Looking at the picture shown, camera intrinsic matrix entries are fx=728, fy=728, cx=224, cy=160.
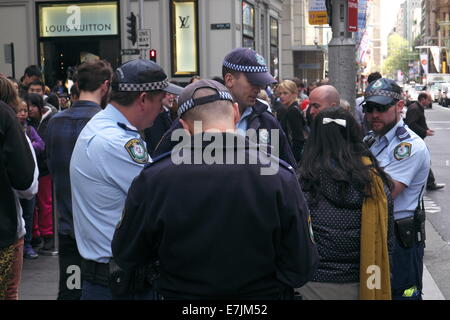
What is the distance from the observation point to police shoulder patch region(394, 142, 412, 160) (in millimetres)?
4590

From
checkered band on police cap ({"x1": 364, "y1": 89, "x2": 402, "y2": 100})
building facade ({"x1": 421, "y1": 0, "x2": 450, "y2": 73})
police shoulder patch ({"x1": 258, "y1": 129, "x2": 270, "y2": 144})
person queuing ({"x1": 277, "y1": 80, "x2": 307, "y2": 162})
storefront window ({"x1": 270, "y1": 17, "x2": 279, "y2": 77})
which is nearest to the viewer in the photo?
checkered band on police cap ({"x1": 364, "y1": 89, "x2": 402, "y2": 100})

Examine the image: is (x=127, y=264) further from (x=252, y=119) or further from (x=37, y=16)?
(x=37, y=16)

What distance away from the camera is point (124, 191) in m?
3.67

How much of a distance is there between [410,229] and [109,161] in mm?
1993

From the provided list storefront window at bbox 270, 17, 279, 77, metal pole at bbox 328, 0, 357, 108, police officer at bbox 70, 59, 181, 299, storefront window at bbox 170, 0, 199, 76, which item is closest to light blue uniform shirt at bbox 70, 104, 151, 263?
police officer at bbox 70, 59, 181, 299

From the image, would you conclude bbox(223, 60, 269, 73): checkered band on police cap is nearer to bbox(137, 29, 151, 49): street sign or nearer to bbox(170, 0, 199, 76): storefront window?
bbox(137, 29, 151, 49): street sign

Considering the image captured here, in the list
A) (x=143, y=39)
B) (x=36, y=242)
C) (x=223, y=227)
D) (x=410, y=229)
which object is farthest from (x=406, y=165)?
(x=143, y=39)

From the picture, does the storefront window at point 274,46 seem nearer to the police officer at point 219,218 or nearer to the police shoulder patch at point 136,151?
the police shoulder patch at point 136,151

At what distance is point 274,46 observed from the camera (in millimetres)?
36625

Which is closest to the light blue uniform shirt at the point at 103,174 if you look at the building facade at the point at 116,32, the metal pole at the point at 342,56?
the metal pole at the point at 342,56

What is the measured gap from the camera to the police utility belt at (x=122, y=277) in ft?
10.8

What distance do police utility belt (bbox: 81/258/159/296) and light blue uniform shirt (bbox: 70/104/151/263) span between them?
6cm

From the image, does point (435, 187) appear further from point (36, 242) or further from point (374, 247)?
point (374, 247)

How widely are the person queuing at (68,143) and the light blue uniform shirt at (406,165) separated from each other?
1931mm
